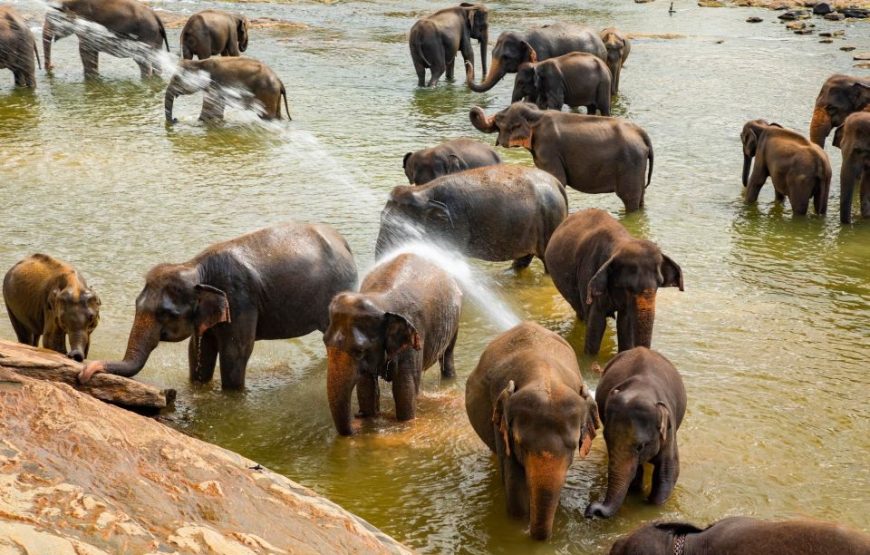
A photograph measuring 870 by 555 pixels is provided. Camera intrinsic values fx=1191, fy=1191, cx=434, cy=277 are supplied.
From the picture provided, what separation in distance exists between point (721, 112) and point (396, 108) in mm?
4112

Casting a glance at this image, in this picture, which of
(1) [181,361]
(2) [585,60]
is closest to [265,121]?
(2) [585,60]

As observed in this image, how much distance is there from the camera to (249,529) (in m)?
4.08

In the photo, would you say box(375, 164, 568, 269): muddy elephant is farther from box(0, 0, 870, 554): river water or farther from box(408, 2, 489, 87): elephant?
box(408, 2, 489, 87): elephant

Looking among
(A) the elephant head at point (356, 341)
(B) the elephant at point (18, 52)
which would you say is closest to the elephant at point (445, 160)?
(A) the elephant head at point (356, 341)

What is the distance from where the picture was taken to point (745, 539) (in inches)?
176

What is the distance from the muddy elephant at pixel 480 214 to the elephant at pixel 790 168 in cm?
273

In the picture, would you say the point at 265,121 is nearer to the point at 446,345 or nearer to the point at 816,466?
the point at 446,345

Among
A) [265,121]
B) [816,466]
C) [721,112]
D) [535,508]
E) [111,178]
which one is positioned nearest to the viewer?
[535,508]

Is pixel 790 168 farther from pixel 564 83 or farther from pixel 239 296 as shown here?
pixel 239 296

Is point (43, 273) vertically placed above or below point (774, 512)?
above

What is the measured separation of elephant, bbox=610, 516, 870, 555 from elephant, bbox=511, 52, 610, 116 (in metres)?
10.3

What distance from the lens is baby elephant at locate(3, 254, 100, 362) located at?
6789 mm

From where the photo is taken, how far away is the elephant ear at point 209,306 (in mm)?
6582

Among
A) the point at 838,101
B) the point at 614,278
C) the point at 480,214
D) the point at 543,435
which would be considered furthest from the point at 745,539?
the point at 838,101
